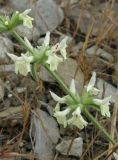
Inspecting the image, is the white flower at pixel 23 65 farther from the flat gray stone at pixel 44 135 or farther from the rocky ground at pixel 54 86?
the flat gray stone at pixel 44 135

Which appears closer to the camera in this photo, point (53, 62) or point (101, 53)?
point (53, 62)

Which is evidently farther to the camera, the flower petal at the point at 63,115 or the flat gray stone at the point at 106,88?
the flat gray stone at the point at 106,88

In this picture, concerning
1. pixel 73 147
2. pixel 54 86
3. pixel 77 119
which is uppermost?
pixel 54 86

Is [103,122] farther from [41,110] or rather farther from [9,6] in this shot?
[9,6]

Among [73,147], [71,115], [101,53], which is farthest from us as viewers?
[101,53]

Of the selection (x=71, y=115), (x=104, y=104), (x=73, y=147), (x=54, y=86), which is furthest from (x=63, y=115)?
(x=54, y=86)

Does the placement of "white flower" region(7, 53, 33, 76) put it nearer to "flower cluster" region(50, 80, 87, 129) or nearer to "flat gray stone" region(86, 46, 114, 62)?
"flower cluster" region(50, 80, 87, 129)

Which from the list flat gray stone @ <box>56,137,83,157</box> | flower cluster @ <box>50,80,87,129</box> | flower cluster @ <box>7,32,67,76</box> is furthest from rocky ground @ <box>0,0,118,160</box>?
flower cluster @ <box>7,32,67,76</box>

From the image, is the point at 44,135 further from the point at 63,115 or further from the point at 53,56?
the point at 53,56

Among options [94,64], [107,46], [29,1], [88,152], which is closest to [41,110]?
[88,152]

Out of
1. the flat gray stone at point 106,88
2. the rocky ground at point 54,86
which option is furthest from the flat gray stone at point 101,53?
the flat gray stone at point 106,88
